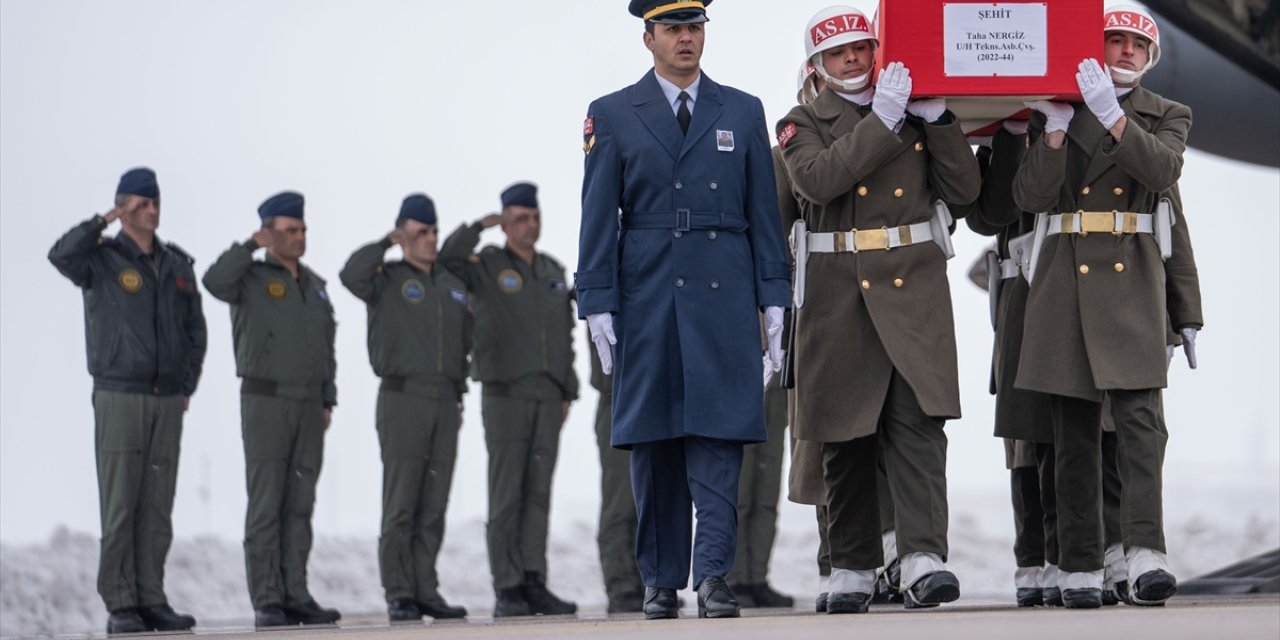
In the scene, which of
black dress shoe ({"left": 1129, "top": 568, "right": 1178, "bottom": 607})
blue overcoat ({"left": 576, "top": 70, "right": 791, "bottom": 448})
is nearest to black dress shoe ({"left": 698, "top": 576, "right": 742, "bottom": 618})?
blue overcoat ({"left": 576, "top": 70, "right": 791, "bottom": 448})

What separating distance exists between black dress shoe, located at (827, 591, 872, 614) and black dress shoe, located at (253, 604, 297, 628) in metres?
3.91

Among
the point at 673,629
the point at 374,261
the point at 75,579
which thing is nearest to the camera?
the point at 673,629

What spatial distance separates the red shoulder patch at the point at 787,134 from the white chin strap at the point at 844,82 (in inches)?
6.6

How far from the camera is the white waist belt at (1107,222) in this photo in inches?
232

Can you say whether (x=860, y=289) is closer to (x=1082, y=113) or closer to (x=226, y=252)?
(x=1082, y=113)

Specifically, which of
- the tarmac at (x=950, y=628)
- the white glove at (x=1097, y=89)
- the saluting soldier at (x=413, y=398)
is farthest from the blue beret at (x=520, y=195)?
the tarmac at (x=950, y=628)

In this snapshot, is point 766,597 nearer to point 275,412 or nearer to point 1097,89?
point 275,412

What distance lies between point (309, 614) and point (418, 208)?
7.05ft

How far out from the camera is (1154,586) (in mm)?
5527

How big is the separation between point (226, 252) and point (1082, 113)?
4589mm

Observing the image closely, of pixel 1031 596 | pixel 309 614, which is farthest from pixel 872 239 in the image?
pixel 309 614

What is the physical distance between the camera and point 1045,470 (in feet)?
20.6

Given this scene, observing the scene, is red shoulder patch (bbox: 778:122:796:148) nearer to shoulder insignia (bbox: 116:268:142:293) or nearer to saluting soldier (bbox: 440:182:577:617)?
shoulder insignia (bbox: 116:268:142:293)

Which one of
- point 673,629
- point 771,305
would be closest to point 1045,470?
point 771,305
